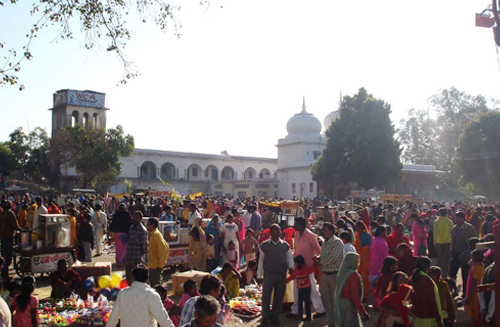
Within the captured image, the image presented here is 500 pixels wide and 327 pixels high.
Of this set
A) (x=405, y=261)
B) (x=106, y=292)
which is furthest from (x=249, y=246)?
(x=405, y=261)

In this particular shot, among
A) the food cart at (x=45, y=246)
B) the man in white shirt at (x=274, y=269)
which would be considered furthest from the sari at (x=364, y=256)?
the food cart at (x=45, y=246)

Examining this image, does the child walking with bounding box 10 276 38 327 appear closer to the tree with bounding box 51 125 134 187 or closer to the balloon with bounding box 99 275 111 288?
the balloon with bounding box 99 275 111 288

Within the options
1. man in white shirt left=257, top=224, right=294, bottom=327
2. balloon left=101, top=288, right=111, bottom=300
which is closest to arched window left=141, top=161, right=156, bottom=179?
balloon left=101, top=288, right=111, bottom=300

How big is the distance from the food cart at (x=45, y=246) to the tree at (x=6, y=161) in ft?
131

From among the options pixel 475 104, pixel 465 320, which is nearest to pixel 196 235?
pixel 465 320

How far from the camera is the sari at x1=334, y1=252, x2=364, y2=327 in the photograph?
5.93 metres

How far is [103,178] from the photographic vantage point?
128 feet

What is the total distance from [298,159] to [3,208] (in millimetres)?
44315

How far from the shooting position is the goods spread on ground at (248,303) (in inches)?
320

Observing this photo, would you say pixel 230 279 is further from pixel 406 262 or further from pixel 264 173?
pixel 264 173

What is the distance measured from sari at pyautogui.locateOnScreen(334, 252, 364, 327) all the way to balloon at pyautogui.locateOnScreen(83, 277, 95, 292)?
15.7 feet

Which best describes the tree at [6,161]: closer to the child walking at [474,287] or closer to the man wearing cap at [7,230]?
the man wearing cap at [7,230]

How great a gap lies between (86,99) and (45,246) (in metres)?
43.8

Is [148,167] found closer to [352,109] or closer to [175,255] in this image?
[352,109]
